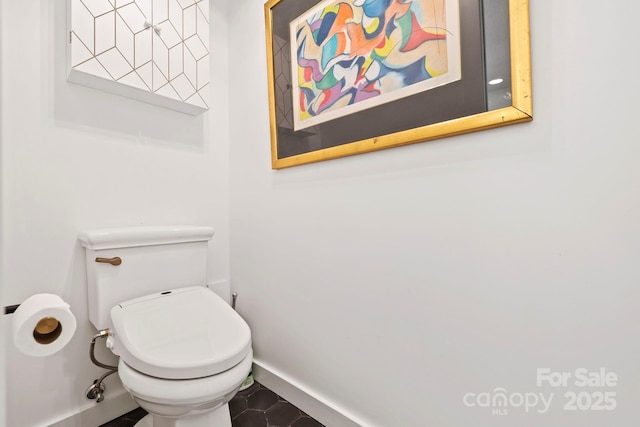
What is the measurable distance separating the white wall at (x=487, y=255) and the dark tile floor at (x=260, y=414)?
0.36ft

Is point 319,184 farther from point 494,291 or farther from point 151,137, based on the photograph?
point 151,137

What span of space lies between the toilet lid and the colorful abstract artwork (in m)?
0.79

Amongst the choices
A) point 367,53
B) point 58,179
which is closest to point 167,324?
point 58,179

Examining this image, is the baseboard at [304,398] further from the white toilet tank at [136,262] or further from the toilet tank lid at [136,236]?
the toilet tank lid at [136,236]

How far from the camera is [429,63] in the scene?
878 mm

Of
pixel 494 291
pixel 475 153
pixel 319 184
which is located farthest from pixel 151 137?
pixel 494 291

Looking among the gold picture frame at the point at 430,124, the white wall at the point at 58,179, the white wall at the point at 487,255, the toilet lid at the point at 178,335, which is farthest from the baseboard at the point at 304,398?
the gold picture frame at the point at 430,124

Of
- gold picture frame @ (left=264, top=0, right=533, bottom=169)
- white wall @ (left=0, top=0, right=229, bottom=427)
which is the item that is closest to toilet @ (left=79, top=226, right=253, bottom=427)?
white wall @ (left=0, top=0, right=229, bottom=427)

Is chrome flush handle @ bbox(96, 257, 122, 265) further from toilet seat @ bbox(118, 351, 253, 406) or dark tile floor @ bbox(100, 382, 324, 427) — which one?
dark tile floor @ bbox(100, 382, 324, 427)

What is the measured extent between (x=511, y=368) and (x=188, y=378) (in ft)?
2.76

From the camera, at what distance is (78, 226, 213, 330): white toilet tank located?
107 cm

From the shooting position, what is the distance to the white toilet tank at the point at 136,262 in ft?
3.50

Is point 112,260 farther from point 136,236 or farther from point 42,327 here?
point 42,327

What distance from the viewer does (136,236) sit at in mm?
1121
